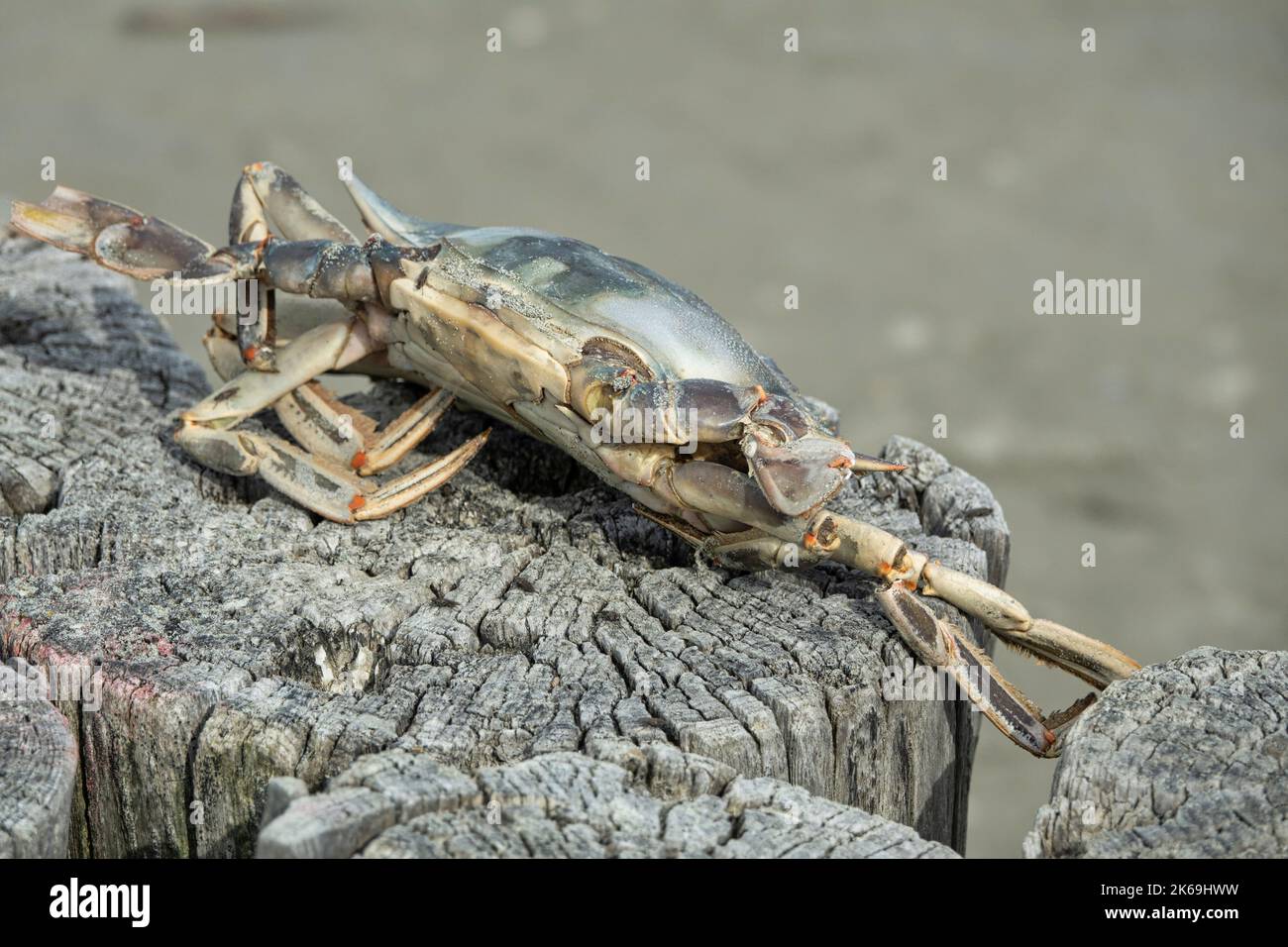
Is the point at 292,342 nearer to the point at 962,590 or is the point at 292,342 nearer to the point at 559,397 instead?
the point at 559,397

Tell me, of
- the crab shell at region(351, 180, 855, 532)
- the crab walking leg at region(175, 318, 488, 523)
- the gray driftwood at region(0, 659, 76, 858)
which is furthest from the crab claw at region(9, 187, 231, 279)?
the gray driftwood at region(0, 659, 76, 858)

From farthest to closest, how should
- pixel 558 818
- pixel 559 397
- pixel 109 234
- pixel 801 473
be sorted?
pixel 109 234 → pixel 559 397 → pixel 801 473 → pixel 558 818

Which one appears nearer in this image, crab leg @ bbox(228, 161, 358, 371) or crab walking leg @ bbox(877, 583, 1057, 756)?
crab walking leg @ bbox(877, 583, 1057, 756)

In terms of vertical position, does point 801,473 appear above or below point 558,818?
above

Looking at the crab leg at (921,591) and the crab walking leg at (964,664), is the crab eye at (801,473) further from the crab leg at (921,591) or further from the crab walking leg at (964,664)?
the crab walking leg at (964,664)

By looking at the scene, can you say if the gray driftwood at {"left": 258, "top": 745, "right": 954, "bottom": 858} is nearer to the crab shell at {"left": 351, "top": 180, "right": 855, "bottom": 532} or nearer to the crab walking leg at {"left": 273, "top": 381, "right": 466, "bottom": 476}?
the crab shell at {"left": 351, "top": 180, "right": 855, "bottom": 532}

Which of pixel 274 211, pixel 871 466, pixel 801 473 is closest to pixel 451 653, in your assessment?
pixel 801 473

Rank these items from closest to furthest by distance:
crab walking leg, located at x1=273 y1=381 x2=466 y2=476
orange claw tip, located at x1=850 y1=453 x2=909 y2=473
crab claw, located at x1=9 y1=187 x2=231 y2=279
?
orange claw tip, located at x1=850 y1=453 x2=909 y2=473
crab walking leg, located at x1=273 y1=381 x2=466 y2=476
crab claw, located at x1=9 y1=187 x2=231 y2=279
